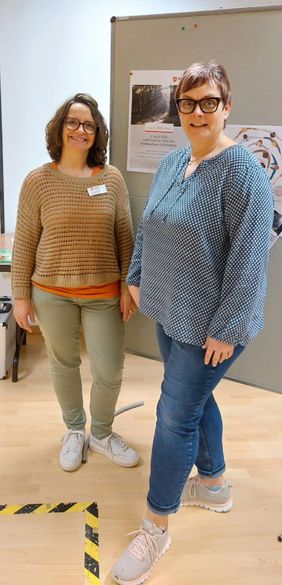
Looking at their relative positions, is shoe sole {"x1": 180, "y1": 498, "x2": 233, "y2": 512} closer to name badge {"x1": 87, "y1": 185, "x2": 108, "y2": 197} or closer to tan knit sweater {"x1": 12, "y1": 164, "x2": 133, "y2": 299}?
tan knit sweater {"x1": 12, "y1": 164, "x2": 133, "y2": 299}

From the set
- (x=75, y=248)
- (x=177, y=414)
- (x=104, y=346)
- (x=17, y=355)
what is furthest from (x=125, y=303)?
(x=17, y=355)

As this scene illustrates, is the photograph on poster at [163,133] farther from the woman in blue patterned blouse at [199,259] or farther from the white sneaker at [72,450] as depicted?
the white sneaker at [72,450]

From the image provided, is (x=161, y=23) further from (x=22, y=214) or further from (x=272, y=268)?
(x=272, y=268)

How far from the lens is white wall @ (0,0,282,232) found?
2.74 meters

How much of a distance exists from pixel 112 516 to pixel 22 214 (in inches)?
44.6

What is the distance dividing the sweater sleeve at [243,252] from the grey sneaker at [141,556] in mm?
761

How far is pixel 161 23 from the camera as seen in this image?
5.96 feet

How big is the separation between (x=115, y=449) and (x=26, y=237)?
3.20 ft

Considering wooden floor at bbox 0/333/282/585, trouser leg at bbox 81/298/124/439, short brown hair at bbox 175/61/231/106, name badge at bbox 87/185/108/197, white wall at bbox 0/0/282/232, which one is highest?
white wall at bbox 0/0/282/232

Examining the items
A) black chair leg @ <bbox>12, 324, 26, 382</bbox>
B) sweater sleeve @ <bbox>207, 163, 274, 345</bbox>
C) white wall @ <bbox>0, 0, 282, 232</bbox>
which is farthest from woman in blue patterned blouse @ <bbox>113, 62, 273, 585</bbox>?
white wall @ <bbox>0, 0, 282, 232</bbox>

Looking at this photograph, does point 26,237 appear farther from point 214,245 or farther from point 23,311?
point 214,245

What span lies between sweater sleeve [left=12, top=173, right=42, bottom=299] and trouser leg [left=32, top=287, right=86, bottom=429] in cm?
6

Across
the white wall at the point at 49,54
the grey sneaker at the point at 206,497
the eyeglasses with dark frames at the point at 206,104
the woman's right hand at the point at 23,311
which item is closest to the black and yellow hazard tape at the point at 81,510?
the grey sneaker at the point at 206,497

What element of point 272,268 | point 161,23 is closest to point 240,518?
point 272,268
